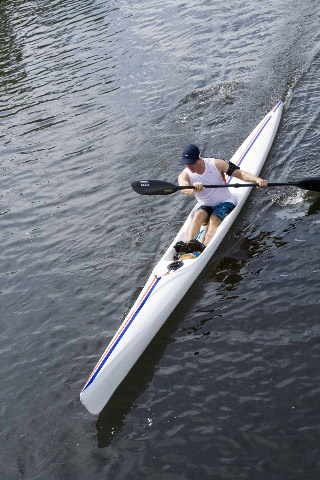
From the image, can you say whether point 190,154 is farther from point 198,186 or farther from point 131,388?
point 131,388

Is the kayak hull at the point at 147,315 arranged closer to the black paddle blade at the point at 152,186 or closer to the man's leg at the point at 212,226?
the man's leg at the point at 212,226

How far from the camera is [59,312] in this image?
933 centimetres

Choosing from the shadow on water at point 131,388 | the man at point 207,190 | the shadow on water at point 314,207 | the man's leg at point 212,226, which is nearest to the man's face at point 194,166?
the man at point 207,190

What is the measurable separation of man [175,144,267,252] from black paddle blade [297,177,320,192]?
2.23 feet

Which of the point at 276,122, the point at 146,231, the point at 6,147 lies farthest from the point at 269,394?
the point at 6,147

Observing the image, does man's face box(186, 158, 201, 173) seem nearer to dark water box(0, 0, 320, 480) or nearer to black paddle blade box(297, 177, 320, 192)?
dark water box(0, 0, 320, 480)

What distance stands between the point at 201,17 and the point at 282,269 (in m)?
14.9

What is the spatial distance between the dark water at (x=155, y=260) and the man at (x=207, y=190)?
0.47 metres

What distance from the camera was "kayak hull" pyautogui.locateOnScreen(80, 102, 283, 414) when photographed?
7.23m

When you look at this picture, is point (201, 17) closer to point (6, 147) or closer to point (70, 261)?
point (6, 147)

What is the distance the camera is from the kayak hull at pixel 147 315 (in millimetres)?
7230

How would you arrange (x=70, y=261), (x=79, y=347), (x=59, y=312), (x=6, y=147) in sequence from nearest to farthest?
1. (x=79, y=347)
2. (x=59, y=312)
3. (x=70, y=261)
4. (x=6, y=147)

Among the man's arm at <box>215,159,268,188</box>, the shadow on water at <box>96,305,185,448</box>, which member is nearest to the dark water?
the shadow on water at <box>96,305,185,448</box>

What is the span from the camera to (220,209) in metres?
9.88
